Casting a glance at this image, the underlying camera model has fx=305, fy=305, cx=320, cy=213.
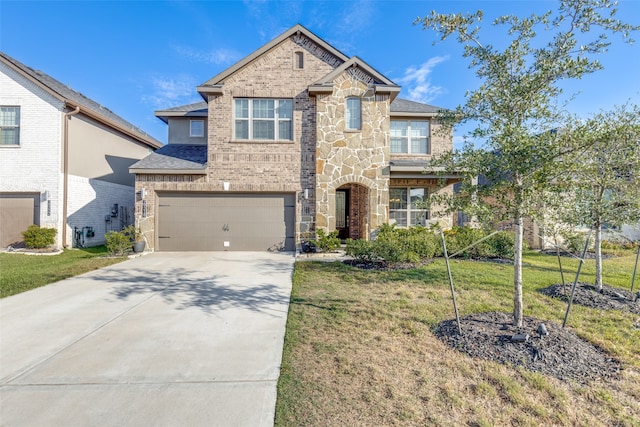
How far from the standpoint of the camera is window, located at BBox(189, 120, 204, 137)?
43.1ft

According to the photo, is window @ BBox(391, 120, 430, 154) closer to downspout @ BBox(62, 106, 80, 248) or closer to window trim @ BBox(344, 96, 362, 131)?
window trim @ BBox(344, 96, 362, 131)

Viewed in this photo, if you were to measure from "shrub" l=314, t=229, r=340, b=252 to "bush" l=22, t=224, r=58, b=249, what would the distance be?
9729 mm

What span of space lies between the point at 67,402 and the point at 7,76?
1494 cm

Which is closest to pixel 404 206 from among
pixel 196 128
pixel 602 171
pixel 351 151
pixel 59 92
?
pixel 351 151

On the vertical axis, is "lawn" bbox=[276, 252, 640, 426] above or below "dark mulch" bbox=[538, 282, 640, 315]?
below

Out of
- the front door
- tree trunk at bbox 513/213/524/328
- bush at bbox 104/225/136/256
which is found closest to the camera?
tree trunk at bbox 513/213/524/328

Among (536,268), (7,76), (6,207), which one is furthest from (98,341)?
(7,76)

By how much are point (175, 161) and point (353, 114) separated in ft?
22.6

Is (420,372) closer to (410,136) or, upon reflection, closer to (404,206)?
(404,206)

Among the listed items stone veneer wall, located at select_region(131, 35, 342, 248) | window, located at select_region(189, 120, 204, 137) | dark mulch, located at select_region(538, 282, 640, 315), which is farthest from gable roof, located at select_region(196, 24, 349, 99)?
dark mulch, located at select_region(538, 282, 640, 315)

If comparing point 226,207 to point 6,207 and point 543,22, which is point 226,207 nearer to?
point 6,207

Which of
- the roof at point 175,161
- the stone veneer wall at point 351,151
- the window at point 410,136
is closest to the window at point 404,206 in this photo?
the stone veneer wall at point 351,151

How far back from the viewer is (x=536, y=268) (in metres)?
8.41

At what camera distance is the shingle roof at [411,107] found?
12641 mm
